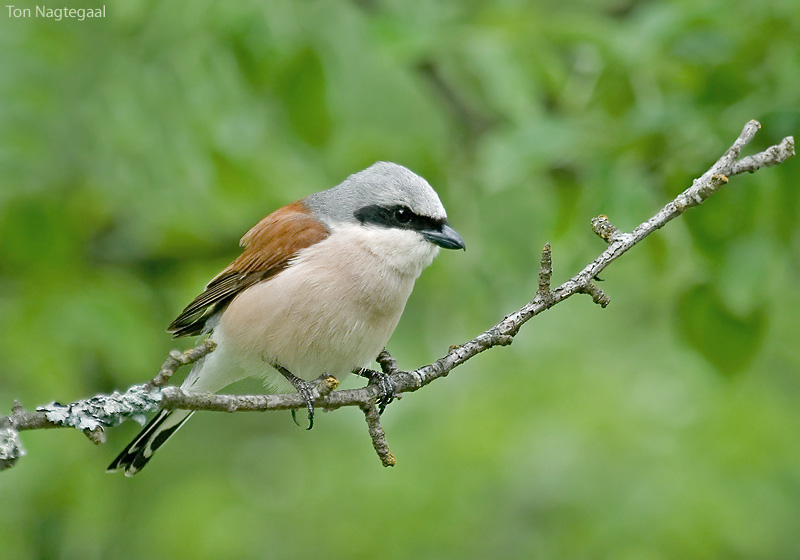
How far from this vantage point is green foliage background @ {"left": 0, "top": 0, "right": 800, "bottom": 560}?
4188mm

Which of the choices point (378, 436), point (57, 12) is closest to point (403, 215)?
point (378, 436)

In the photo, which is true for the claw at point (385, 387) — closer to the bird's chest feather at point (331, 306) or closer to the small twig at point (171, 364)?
the bird's chest feather at point (331, 306)

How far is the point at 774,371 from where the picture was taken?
6.36 metres

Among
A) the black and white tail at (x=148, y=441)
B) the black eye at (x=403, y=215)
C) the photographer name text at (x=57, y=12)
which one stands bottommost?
the black and white tail at (x=148, y=441)

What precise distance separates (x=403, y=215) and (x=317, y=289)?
51 centimetres

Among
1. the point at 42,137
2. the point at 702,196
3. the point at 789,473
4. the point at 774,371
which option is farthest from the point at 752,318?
the point at 42,137

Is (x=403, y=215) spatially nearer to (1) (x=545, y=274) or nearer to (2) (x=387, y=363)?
(2) (x=387, y=363)

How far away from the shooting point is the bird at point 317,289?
321 cm

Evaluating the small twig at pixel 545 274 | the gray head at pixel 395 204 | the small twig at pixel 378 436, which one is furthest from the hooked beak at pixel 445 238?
the small twig at pixel 378 436

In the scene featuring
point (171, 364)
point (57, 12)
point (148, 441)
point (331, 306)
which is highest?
point (57, 12)

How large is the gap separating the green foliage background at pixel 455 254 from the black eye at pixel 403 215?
64 cm

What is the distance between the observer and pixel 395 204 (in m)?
3.45

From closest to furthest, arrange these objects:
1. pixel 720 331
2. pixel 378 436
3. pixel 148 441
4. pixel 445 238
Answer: pixel 378 436, pixel 445 238, pixel 148 441, pixel 720 331

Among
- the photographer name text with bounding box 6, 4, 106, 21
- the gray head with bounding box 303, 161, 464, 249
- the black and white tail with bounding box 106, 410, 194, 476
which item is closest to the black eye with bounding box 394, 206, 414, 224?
the gray head with bounding box 303, 161, 464, 249
